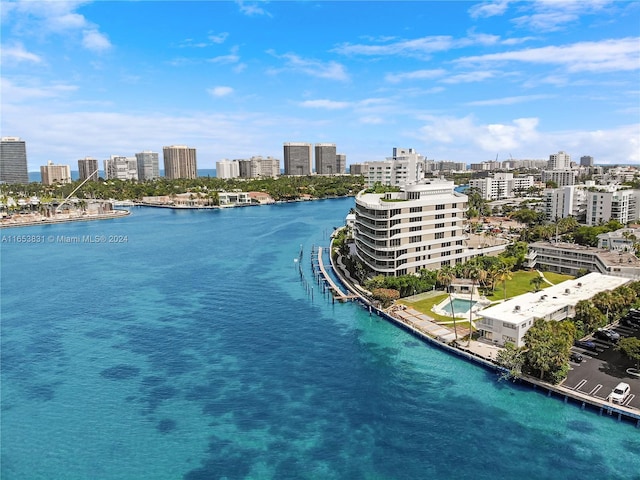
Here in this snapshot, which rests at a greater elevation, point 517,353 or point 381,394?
point 517,353

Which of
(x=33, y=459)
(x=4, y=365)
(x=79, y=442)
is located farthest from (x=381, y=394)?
(x=4, y=365)

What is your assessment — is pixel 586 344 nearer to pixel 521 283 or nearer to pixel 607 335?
pixel 607 335

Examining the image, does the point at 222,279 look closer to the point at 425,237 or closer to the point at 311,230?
the point at 425,237

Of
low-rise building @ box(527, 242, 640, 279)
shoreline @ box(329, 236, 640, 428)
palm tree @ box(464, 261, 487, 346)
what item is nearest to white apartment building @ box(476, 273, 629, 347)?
shoreline @ box(329, 236, 640, 428)

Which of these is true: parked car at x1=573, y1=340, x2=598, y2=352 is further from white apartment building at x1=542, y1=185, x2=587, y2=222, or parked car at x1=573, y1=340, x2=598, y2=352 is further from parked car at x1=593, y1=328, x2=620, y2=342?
white apartment building at x1=542, y1=185, x2=587, y2=222

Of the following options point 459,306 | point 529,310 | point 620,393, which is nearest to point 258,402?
point 620,393

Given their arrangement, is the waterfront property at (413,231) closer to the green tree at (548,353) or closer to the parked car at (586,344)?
the parked car at (586,344)

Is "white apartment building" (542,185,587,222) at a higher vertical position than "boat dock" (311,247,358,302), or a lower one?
higher

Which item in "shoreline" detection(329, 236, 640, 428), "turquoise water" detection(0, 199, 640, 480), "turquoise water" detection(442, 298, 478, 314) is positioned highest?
"turquoise water" detection(442, 298, 478, 314)
